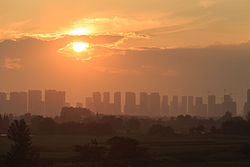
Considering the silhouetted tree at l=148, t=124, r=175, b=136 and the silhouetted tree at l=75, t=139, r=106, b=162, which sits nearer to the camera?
the silhouetted tree at l=75, t=139, r=106, b=162

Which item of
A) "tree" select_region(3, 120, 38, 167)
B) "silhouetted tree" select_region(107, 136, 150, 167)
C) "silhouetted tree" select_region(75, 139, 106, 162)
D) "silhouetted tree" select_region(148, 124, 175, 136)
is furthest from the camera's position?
"silhouetted tree" select_region(148, 124, 175, 136)

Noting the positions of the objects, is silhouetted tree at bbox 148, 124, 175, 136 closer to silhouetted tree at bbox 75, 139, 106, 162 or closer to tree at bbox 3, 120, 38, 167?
silhouetted tree at bbox 75, 139, 106, 162

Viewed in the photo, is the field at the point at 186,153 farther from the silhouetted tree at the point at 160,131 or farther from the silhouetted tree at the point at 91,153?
the silhouetted tree at the point at 160,131

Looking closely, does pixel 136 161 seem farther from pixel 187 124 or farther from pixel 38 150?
pixel 187 124

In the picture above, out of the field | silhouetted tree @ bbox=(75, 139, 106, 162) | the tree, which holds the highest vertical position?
the tree

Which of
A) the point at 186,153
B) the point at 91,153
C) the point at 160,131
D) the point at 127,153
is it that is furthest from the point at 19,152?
the point at 160,131

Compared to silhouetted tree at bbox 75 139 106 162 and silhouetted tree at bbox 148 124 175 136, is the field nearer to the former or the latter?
silhouetted tree at bbox 75 139 106 162

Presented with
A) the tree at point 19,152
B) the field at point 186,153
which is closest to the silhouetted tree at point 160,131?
the field at point 186,153

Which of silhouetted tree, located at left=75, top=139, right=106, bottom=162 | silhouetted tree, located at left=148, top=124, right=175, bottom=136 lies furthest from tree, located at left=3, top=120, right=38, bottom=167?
silhouetted tree, located at left=148, top=124, right=175, bottom=136

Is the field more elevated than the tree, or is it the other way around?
Result: the tree

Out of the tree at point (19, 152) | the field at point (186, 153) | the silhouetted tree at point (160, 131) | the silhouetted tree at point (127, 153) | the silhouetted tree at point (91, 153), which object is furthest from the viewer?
the silhouetted tree at point (160, 131)

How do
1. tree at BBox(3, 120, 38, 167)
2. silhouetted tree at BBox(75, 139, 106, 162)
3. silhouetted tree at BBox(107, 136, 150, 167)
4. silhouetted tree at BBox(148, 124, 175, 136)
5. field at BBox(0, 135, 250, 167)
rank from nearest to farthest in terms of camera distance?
tree at BBox(3, 120, 38, 167) → silhouetted tree at BBox(107, 136, 150, 167) → silhouetted tree at BBox(75, 139, 106, 162) → field at BBox(0, 135, 250, 167) → silhouetted tree at BBox(148, 124, 175, 136)

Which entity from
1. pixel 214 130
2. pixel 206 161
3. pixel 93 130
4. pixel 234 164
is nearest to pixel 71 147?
pixel 206 161

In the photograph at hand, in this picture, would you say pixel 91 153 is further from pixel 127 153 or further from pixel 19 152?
pixel 19 152
